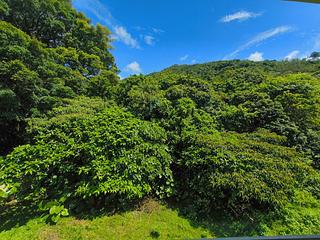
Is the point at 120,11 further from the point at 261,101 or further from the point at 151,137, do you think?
the point at 261,101

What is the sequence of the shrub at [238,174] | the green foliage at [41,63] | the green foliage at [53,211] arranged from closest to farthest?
the green foliage at [53,211]
the shrub at [238,174]
the green foliage at [41,63]

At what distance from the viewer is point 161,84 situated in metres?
6.39

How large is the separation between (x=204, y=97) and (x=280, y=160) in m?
2.50

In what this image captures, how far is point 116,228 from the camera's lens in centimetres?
311

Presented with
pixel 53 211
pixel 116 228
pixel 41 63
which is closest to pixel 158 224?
pixel 116 228

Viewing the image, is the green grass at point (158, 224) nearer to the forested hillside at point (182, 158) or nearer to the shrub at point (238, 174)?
the forested hillside at point (182, 158)

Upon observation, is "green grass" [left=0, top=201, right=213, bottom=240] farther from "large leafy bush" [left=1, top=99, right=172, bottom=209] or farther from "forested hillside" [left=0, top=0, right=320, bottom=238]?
"large leafy bush" [left=1, top=99, right=172, bottom=209]

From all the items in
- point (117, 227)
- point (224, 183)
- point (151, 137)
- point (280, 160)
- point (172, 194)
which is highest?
point (151, 137)

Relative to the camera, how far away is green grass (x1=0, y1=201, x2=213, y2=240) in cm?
291

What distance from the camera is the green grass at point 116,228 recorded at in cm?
291

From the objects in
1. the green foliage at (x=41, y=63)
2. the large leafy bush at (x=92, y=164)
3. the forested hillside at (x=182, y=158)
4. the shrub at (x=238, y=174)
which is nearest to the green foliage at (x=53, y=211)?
the forested hillside at (x=182, y=158)

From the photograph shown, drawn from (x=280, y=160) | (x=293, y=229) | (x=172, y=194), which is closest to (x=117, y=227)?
(x=172, y=194)

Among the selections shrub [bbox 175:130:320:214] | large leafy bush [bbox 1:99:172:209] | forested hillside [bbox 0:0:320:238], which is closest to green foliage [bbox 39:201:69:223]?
forested hillside [bbox 0:0:320:238]

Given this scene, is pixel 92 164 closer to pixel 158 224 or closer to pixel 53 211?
pixel 53 211
